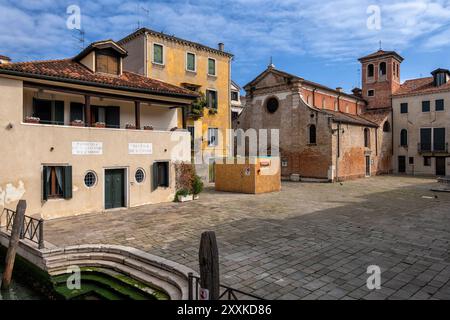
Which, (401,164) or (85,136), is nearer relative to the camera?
(85,136)

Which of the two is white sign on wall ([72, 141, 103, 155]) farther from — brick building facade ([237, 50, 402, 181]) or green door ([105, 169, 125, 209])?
brick building facade ([237, 50, 402, 181])

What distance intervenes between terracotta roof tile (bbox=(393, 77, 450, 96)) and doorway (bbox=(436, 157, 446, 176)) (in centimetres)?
735

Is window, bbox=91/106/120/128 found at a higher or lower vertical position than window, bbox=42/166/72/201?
higher

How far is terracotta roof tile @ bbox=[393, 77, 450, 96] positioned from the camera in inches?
1340

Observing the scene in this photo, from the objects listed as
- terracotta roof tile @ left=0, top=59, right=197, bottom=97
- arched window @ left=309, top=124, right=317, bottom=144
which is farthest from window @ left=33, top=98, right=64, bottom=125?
arched window @ left=309, top=124, right=317, bottom=144

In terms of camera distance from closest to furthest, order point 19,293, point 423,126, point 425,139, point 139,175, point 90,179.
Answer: point 19,293, point 90,179, point 139,175, point 425,139, point 423,126

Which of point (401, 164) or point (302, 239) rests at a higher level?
point (401, 164)

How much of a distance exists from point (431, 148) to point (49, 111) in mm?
36447

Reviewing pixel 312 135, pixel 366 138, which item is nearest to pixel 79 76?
pixel 312 135

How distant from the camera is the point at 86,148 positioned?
543 inches

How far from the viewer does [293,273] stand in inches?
281

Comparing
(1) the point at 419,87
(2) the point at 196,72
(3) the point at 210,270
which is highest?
(1) the point at 419,87

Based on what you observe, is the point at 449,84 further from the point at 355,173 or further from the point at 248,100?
the point at 248,100

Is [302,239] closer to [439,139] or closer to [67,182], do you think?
[67,182]
